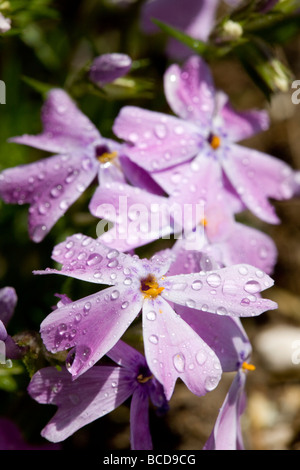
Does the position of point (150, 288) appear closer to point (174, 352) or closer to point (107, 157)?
point (174, 352)

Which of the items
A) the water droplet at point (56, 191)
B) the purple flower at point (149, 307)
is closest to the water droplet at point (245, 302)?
the purple flower at point (149, 307)

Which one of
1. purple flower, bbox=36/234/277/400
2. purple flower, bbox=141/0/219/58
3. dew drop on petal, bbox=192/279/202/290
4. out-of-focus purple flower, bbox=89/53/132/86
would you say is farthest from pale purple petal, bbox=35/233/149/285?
purple flower, bbox=141/0/219/58

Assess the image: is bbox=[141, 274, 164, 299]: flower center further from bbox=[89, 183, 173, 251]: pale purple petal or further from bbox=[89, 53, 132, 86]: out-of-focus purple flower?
bbox=[89, 53, 132, 86]: out-of-focus purple flower

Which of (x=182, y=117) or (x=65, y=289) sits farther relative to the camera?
(x=182, y=117)

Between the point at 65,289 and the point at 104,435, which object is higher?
the point at 65,289

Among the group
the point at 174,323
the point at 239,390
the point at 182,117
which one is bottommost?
the point at 239,390

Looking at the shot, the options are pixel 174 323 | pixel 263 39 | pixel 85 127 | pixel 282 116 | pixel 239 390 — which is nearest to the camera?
pixel 174 323

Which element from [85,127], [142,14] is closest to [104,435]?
[85,127]

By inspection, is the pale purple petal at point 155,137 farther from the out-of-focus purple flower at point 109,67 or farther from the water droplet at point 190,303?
the water droplet at point 190,303

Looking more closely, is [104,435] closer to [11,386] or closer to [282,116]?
[11,386]
